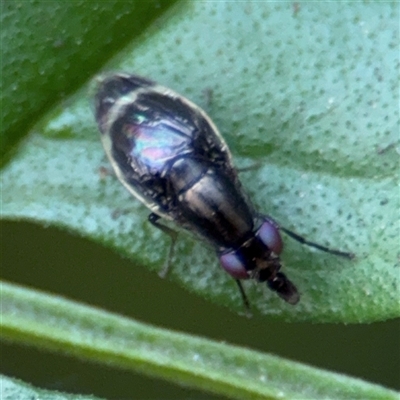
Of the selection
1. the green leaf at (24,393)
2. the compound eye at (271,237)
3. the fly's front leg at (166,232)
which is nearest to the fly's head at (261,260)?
the compound eye at (271,237)

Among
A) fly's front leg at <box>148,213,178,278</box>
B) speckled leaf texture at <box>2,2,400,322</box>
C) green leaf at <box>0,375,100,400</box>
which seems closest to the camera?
green leaf at <box>0,375,100,400</box>

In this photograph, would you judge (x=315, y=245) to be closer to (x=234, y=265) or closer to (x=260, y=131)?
(x=234, y=265)

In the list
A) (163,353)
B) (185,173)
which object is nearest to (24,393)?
(163,353)

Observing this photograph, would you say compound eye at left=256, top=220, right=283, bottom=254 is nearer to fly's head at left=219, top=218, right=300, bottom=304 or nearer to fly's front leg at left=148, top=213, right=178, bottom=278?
fly's head at left=219, top=218, right=300, bottom=304

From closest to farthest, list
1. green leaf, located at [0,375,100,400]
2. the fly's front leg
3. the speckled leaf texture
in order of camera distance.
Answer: green leaf, located at [0,375,100,400] → the speckled leaf texture → the fly's front leg

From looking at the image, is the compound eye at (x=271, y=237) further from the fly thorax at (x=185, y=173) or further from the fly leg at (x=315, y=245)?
the fly thorax at (x=185, y=173)

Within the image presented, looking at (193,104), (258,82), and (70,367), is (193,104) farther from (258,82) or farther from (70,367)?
(70,367)

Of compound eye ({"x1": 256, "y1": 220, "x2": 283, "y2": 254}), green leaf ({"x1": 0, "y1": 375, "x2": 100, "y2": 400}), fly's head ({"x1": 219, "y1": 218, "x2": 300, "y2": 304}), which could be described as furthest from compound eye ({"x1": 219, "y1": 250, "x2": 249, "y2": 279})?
green leaf ({"x1": 0, "y1": 375, "x2": 100, "y2": 400})
